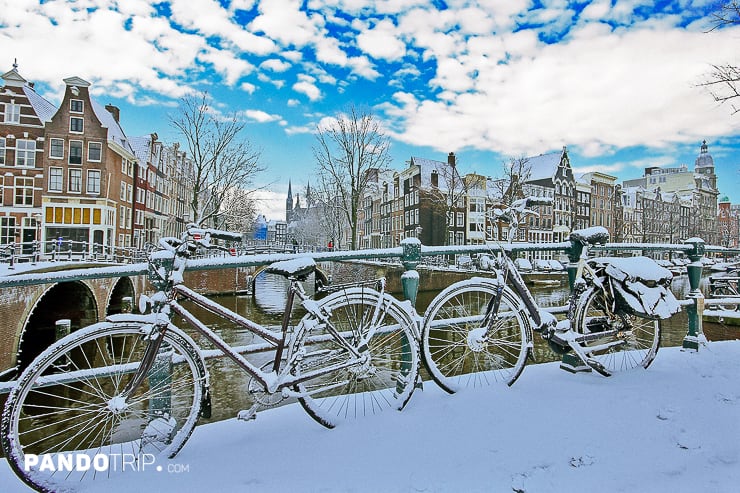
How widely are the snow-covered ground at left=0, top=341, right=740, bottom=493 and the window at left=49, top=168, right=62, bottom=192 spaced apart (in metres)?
29.5

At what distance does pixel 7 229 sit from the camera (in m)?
25.5

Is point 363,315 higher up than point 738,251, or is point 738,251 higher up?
point 738,251

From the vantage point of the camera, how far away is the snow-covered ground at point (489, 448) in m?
1.77

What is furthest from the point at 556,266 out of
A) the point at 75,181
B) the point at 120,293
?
the point at 75,181

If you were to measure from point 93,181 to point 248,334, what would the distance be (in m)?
18.8

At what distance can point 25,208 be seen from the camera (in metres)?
25.5

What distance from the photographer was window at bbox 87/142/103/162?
86.1 feet

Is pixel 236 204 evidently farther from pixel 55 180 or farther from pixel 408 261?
pixel 408 261

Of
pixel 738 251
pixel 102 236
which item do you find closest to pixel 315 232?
pixel 102 236

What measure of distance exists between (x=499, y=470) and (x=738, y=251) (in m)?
4.24

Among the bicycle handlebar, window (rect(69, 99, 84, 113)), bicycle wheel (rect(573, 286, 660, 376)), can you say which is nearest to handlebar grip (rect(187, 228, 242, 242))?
the bicycle handlebar

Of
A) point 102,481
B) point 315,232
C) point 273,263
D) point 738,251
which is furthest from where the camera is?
point 315,232

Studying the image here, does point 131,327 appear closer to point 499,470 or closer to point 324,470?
point 324,470

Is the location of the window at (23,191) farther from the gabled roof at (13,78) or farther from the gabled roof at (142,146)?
the gabled roof at (142,146)
